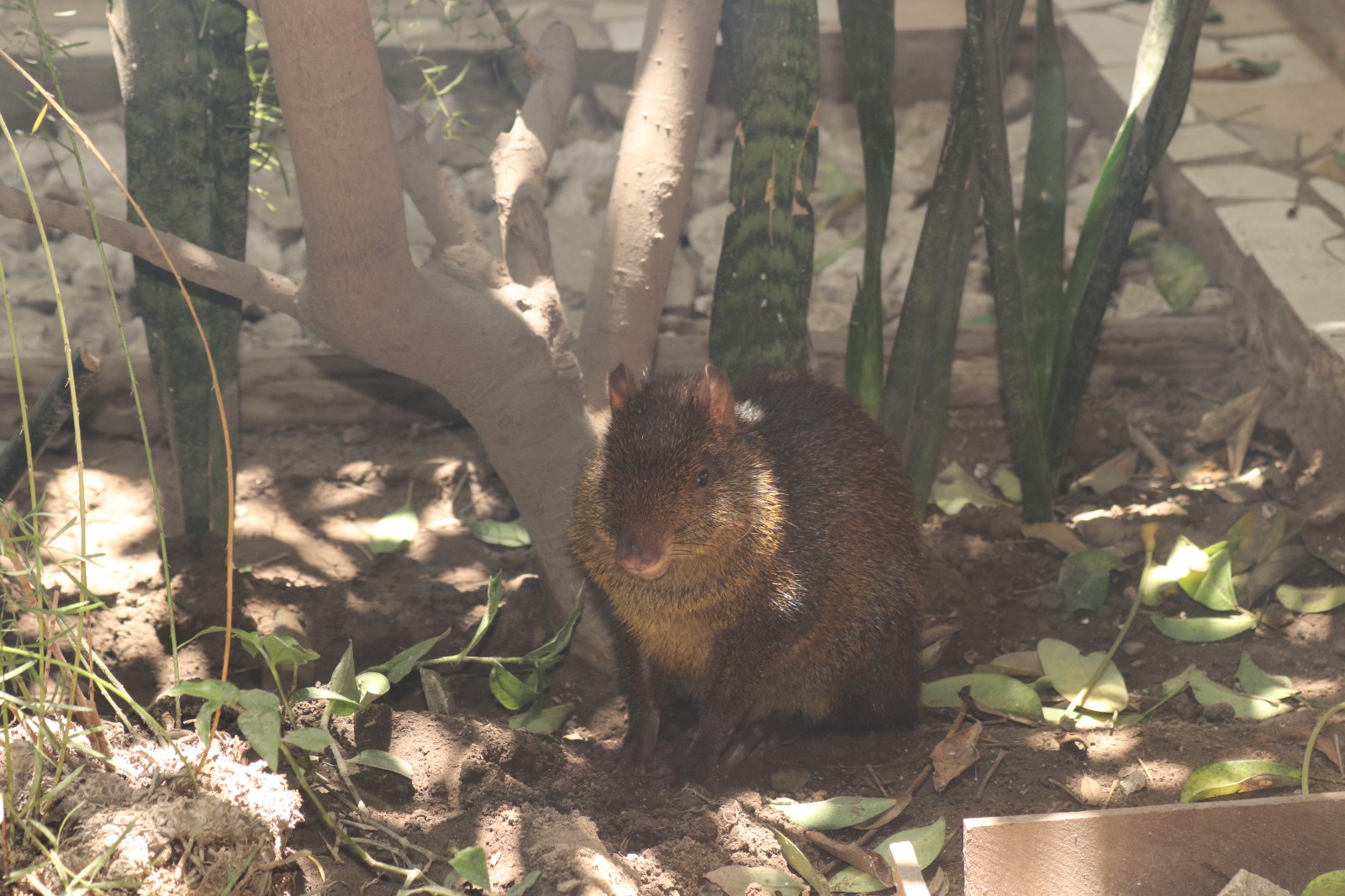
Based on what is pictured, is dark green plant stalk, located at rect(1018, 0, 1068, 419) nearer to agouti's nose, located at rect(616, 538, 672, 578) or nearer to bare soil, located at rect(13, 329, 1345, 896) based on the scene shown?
bare soil, located at rect(13, 329, 1345, 896)

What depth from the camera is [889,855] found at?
2352 mm

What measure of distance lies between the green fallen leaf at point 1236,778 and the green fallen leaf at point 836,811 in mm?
584

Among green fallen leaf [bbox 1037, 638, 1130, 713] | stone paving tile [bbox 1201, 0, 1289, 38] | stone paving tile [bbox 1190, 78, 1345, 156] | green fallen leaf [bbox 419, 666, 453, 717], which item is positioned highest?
stone paving tile [bbox 1201, 0, 1289, 38]

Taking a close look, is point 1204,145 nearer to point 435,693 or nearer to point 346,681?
point 435,693

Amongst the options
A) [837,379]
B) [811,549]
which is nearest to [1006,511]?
[837,379]

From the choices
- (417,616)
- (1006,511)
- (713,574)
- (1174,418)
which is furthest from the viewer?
(1174,418)

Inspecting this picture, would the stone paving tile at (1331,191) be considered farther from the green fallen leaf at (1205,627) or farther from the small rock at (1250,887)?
the small rock at (1250,887)

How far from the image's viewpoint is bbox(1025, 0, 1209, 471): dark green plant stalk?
10.1 ft

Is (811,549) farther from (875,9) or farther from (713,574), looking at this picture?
(875,9)

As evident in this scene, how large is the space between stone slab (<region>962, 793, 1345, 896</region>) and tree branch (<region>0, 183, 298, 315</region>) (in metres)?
1.81

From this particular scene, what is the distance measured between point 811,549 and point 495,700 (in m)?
0.90

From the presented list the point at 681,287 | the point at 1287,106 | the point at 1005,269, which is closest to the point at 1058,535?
the point at 1005,269

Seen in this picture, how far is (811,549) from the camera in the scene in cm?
282

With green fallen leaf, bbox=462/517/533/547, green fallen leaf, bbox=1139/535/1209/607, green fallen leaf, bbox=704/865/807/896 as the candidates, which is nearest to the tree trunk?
green fallen leaf, bbox=462/517/533/547
